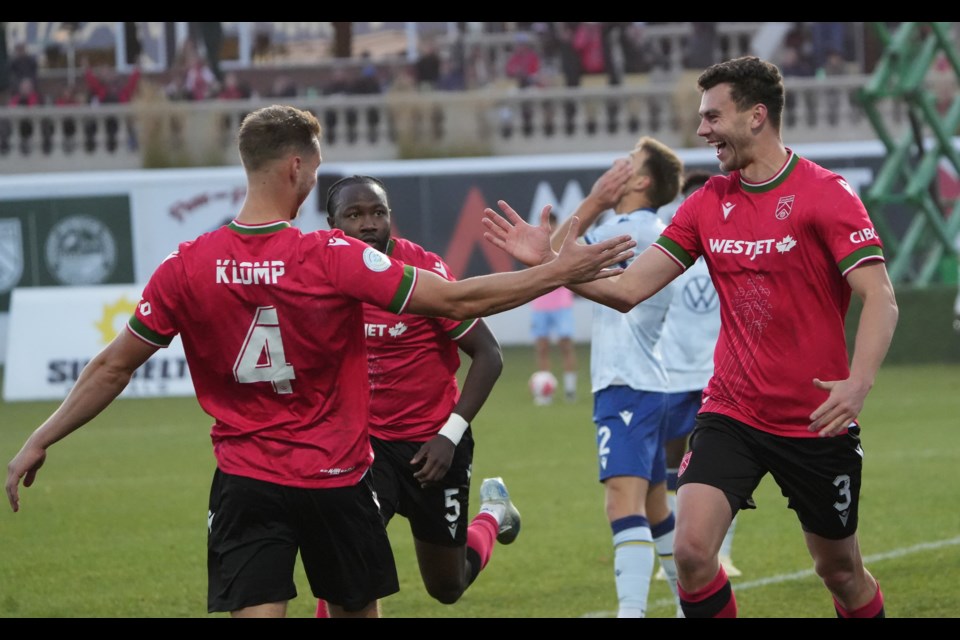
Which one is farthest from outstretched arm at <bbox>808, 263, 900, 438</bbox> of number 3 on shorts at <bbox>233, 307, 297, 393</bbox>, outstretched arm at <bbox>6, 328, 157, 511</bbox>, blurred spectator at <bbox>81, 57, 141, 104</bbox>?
blurred spectator at <bbox>81, 57, 141, 104</bbox>

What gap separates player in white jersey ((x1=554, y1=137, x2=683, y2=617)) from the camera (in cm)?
694

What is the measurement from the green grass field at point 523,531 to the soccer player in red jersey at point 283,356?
2.81 m

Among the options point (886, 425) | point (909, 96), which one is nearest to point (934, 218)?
point (909, 96)

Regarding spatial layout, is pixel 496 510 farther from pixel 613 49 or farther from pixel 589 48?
pixel 589 48

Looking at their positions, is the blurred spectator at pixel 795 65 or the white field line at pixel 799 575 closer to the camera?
the white field line at pixel 799 575

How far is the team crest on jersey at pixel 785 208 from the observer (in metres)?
5.64

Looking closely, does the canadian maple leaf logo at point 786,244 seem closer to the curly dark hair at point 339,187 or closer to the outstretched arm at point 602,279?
the outstretched arm at point 602,279

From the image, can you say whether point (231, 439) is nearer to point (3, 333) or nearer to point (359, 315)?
point (359, 315)

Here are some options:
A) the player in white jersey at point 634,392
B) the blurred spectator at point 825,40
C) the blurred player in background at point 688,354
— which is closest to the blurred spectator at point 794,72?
the blurred spectator at point 825,40

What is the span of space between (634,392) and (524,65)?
26.6m

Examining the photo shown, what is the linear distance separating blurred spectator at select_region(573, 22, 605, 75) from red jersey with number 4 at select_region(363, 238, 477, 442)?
26411mm

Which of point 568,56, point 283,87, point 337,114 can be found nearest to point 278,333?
point 337,114

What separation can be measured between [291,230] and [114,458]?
1032 cm

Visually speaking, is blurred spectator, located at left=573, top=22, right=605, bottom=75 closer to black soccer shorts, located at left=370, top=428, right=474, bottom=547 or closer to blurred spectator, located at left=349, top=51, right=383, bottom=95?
blurred spectator, located at left=349, top=51, right=383, bottom=95
